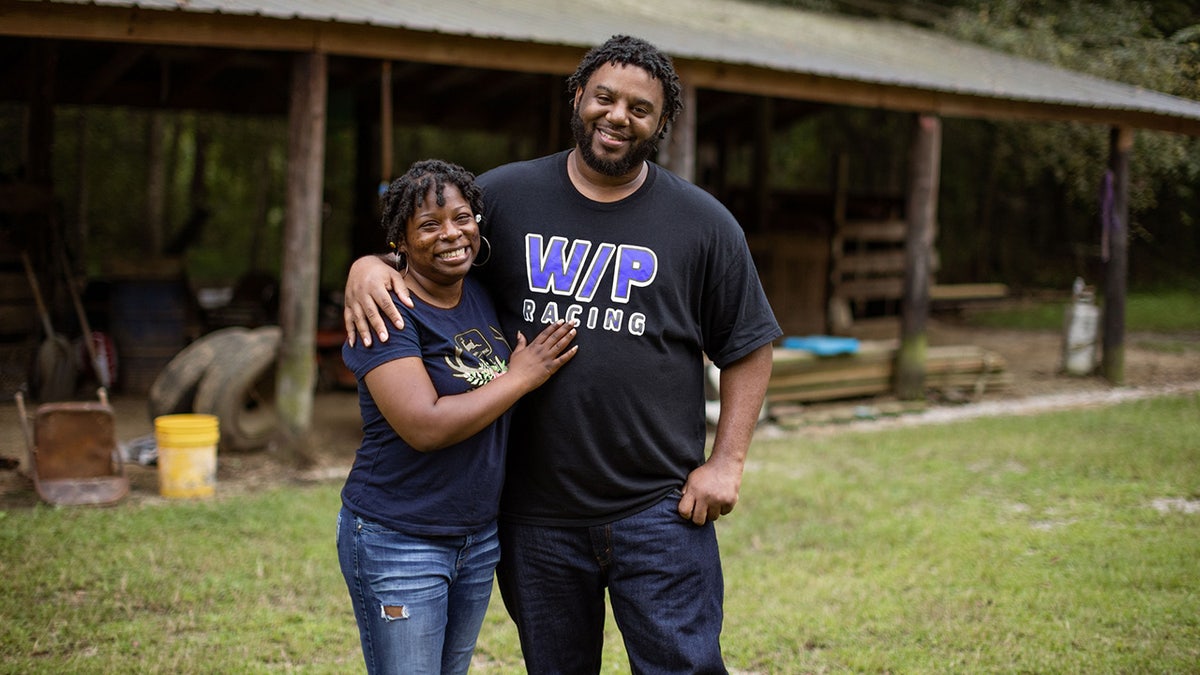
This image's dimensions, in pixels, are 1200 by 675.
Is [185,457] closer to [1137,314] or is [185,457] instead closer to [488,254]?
[488,254]

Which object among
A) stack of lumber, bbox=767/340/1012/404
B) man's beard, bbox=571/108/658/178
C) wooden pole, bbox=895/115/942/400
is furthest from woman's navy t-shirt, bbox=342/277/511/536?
wooden pole, bbox=895/115/942/400

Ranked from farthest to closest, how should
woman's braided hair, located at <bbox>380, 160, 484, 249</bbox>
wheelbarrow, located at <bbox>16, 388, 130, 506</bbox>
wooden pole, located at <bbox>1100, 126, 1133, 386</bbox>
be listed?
wooden pole, located at <bbox>1100, 126, 1133, 386</bbox> → wheelbarrow, located at <bbox>16, 388, 130, 506</bbox> → woman's braided hair, located at <bbox>380, 160, 484, 249</bbox>

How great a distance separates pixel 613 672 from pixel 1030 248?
71.7 feet

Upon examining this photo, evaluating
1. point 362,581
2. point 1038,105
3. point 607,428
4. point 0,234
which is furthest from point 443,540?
point 1038,105

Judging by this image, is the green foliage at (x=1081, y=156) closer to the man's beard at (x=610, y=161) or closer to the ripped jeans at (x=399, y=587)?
the man's beard at (x=610, y=161)

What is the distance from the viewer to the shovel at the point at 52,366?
27.9 ft

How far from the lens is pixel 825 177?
2559 centimetres

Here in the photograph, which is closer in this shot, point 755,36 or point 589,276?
point 589,276

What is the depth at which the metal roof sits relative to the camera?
7188 millimetres

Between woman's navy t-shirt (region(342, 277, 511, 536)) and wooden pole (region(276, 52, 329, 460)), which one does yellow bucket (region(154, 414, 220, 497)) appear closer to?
wooden pole (region(276, 52, 329, 460))

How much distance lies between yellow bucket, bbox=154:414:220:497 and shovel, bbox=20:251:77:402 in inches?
108

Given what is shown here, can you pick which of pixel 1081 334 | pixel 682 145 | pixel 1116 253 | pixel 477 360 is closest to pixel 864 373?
pixel 682 145

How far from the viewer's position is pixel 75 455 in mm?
6156

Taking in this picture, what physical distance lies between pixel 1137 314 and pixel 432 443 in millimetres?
18835
